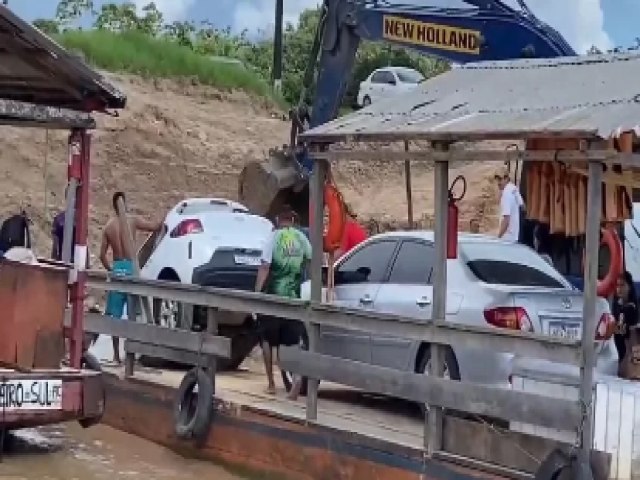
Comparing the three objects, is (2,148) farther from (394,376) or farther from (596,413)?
(596,413)

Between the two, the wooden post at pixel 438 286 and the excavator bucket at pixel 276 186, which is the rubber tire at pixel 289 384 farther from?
the excavator bucket at pixel 276 186

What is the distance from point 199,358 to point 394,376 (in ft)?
9.68

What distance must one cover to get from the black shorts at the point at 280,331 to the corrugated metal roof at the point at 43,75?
2822mm

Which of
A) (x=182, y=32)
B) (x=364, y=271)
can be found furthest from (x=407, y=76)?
(x=364, y=271)

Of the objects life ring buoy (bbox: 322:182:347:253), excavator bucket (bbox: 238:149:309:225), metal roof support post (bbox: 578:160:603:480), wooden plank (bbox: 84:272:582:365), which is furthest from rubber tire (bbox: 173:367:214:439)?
excavator bucket (bbox: 238:149:309:225)

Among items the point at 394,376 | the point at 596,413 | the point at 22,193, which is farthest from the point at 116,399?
the point at 22,193

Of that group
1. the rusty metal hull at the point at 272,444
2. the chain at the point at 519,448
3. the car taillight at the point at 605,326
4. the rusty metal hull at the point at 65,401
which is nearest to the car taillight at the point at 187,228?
the rusty metal hull at the point at 272,444

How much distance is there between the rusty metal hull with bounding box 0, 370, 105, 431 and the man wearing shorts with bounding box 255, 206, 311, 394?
2.55 m

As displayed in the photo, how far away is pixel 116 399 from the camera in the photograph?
14656 millimetres

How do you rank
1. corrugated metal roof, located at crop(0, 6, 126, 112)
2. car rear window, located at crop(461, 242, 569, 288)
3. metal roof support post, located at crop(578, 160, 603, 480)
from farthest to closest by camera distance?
car rear window, located at crop(461, 242, 569, 288) → corrugated metal roof, located at crop(0, 6, 126, 112) → metal roof support post, located at crop(578, 160, 603, 480)

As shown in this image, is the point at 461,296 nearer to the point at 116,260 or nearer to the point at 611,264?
the point at 611,264

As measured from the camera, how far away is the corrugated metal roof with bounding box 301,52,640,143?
9555mm

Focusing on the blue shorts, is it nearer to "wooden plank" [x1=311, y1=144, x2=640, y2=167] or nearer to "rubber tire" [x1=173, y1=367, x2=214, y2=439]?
"rubber tire" [x1=173, y1=367, x2=214, y2=439]

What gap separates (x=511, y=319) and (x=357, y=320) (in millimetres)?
1195
